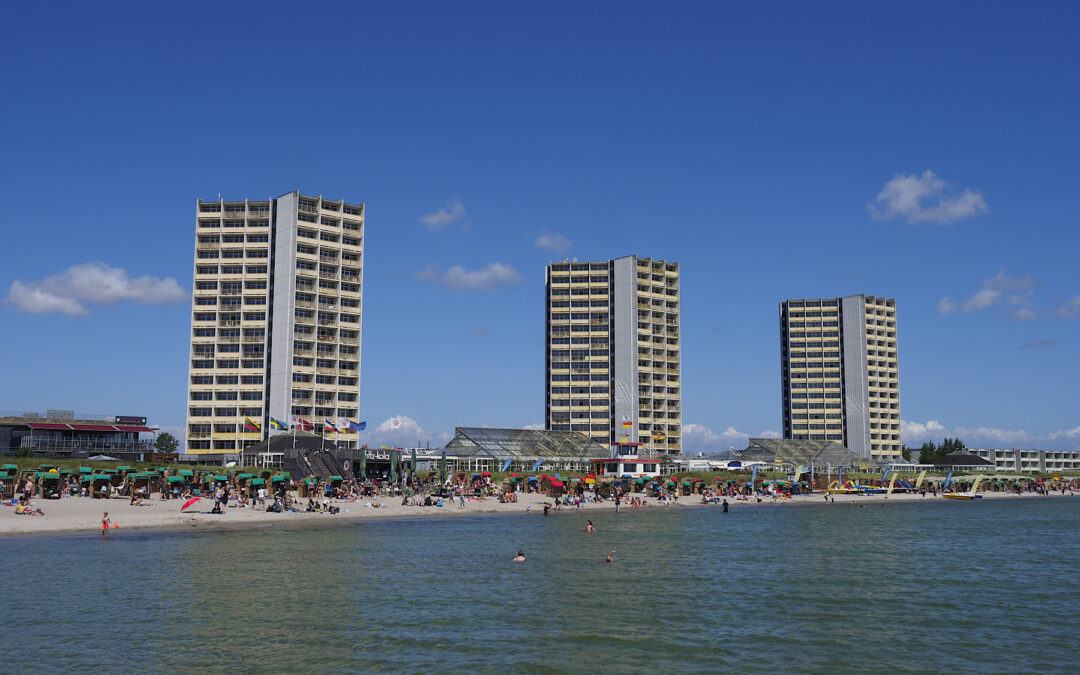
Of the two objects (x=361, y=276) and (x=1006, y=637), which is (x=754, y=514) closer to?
(x=1006, y=637)

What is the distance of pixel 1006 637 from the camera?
3522 centimetres

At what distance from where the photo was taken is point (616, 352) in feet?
620

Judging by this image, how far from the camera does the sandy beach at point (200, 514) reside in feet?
208

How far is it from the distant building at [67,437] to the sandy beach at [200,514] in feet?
→ 118

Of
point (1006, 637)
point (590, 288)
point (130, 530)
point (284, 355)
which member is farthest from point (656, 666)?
point (590, 288)

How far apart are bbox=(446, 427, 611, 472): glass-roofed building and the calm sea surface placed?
198 ft

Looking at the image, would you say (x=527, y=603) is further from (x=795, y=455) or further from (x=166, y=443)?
(x=795, y=455)

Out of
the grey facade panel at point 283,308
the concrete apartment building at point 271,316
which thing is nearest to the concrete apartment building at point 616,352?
the concrete apartment building at point 271,316

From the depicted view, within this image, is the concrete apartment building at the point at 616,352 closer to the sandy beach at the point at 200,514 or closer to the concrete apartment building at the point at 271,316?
the concrete apartment building at the point at 271,316

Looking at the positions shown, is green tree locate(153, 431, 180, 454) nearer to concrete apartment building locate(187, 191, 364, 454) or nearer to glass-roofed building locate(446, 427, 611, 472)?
concrete apartment building locate(187, 191, 364, 454)

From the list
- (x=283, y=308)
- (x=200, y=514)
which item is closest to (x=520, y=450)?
(x=283, y=308)

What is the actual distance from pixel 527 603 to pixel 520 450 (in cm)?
9716

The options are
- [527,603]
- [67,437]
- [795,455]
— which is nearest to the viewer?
[527,603]

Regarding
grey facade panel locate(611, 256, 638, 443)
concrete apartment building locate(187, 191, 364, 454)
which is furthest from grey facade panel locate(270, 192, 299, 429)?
grey facade panel locate(611, 256, 638, 443)
